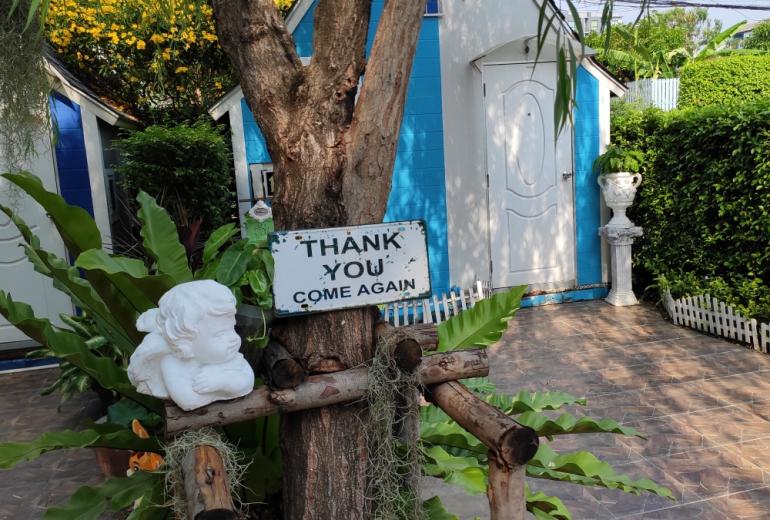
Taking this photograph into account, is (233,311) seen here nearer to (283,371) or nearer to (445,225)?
(283,371)

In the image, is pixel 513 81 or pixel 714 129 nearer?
pixel 714 129

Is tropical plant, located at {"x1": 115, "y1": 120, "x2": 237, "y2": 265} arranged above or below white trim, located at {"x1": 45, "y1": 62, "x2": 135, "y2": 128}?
below

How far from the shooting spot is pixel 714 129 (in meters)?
6.77

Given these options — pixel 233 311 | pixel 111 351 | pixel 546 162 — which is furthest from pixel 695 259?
pixel 233 311

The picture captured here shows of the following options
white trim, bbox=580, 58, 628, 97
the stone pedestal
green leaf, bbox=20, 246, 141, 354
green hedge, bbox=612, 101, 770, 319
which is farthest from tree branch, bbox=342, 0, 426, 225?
white trim, bbox=580, 58, 628, 97

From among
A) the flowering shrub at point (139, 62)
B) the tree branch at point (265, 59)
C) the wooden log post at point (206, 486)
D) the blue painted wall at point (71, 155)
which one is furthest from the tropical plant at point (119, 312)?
the flowering shrub at point (139, 62)

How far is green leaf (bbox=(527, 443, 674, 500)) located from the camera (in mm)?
2680

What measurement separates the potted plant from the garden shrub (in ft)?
14.6

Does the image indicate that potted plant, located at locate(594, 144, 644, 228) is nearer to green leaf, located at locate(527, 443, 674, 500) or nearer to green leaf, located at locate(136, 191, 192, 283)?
green leaf, located at locate(527, 443, 674, 500)

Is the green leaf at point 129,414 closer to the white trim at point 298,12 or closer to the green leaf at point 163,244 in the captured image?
the green leaf at point 163,244

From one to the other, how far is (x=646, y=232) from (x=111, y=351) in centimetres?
624

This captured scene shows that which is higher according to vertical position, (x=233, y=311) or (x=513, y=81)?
(x=513, y=81)

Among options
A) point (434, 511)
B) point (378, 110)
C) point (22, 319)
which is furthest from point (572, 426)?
point (22, 319)

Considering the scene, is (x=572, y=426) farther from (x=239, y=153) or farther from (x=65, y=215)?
(x=239, y=153)
